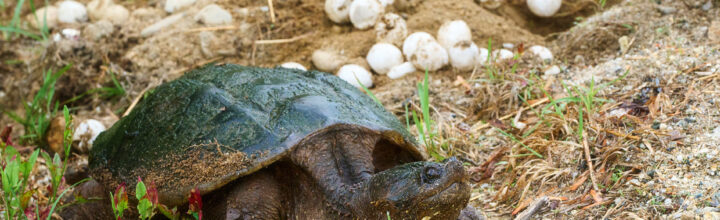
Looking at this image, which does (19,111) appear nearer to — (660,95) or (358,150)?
(358,150)

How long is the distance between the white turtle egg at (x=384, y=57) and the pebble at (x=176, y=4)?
157 cm

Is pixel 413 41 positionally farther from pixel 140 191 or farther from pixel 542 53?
pixel 140 191

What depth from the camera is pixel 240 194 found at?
2281 millimetres

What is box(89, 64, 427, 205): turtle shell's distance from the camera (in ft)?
7.34

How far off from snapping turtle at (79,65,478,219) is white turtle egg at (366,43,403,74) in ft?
4.50

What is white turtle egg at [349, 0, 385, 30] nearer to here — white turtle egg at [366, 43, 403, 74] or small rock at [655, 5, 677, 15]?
white turtle egg at [366, 43, 403, 74]

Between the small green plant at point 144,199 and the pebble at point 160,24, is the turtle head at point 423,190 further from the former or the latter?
the pebble at point 160,24

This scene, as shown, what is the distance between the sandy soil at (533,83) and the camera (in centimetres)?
242

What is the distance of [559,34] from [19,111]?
3608mm

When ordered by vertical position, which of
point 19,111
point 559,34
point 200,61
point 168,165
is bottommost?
point 19,111

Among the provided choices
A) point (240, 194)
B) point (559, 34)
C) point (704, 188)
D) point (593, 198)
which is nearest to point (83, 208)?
point (240, 194)

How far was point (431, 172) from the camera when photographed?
6.18ft

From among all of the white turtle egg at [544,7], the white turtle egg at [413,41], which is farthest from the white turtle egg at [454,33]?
the white turtle egg at [544,7]

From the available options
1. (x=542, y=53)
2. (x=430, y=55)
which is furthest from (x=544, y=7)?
(x=430, y=55)
